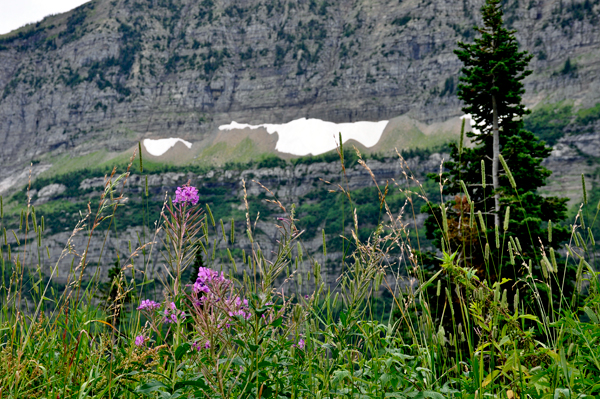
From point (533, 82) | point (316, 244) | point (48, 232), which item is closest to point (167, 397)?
point (316, 244)

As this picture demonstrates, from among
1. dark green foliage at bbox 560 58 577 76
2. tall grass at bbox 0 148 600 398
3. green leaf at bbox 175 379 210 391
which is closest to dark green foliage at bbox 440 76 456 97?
dark green foliage at bbox 560 58 577 76

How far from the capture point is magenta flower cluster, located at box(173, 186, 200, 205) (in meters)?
1.83

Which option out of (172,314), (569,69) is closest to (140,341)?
(172,314)

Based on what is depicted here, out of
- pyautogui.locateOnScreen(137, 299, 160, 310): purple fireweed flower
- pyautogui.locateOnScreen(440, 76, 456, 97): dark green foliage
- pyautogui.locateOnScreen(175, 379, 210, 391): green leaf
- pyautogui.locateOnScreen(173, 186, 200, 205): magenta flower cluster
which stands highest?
pyautogui.locateOnScreen(440, 76, 456, 97): dark green foliage

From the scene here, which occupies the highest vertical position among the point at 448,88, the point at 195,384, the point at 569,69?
the point at 569,69

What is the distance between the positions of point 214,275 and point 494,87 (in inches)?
633

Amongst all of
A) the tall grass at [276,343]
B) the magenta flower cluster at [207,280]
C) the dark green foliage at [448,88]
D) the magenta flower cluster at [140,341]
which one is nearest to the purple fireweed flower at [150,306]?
the tall grass at [276,343]

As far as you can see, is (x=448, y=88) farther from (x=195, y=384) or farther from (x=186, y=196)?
(x=195, y=384)

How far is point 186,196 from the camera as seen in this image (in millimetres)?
1875

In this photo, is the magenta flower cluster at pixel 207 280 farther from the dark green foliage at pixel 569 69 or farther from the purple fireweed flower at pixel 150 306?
the dark green foliage at pixel 569 69

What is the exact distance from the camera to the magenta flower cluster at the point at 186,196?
1.83 meters

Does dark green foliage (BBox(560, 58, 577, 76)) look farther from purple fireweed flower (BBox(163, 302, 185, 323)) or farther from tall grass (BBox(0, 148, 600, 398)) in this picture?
purple fireweed flower (BBox(163, 302, 185, 323))

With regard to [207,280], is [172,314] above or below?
below

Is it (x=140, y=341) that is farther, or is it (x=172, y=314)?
(x=140, y=341)
